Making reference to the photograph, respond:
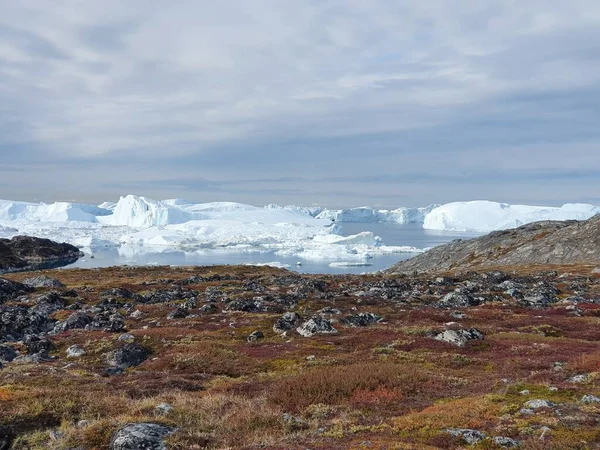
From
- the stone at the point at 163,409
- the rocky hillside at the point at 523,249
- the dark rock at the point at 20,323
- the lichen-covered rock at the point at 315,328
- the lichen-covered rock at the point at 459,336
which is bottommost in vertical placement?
the dark rock at the point at 20,323

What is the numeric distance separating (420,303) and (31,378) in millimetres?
35859

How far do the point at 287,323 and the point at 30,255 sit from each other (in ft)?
616

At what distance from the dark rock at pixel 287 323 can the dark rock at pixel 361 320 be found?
3.54 meters

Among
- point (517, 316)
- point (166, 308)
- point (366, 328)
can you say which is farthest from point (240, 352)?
point (517, 316)

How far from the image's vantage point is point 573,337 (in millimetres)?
28578

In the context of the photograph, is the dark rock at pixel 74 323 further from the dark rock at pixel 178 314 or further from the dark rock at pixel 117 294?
the dark rock at pixel 117 294

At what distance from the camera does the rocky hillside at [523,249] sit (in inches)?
3622

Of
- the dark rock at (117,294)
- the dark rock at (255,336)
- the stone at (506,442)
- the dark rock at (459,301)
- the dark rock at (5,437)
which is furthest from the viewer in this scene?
the dark rock at (117,294)

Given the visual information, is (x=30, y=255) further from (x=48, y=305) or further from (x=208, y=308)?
(x=208, y=308)

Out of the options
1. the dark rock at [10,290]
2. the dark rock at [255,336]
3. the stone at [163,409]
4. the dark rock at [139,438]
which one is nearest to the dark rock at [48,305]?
the dark rock at [10,290]

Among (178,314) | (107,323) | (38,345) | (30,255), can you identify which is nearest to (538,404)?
(38,345)

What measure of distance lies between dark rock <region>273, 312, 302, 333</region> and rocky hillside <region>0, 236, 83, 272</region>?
150723 millimetres

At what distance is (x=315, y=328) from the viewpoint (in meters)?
31.4

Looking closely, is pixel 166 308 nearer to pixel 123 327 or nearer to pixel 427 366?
pixel 123 327
